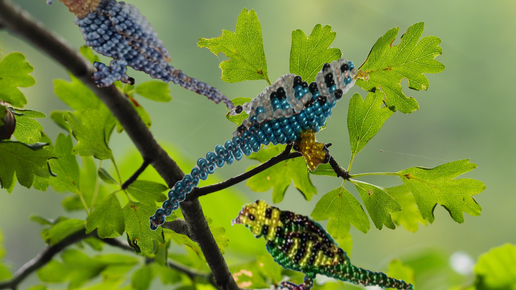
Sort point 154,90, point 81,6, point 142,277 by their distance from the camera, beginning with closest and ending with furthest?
point 81,6 → point 154,90 → point 142,277

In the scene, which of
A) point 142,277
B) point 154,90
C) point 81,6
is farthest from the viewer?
point 142,277

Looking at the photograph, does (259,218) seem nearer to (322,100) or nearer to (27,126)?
(322,100)

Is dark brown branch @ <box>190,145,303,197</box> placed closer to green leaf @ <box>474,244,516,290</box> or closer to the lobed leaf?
the lobed leaf

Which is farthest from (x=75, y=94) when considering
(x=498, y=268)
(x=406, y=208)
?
(x=498, y=268)

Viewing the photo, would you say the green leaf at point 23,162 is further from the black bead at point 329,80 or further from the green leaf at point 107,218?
the black bead at point 329,80

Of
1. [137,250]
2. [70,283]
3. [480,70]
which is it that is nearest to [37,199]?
[70,283]

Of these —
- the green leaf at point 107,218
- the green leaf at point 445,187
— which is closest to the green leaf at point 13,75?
the green leaf at point 107,218
